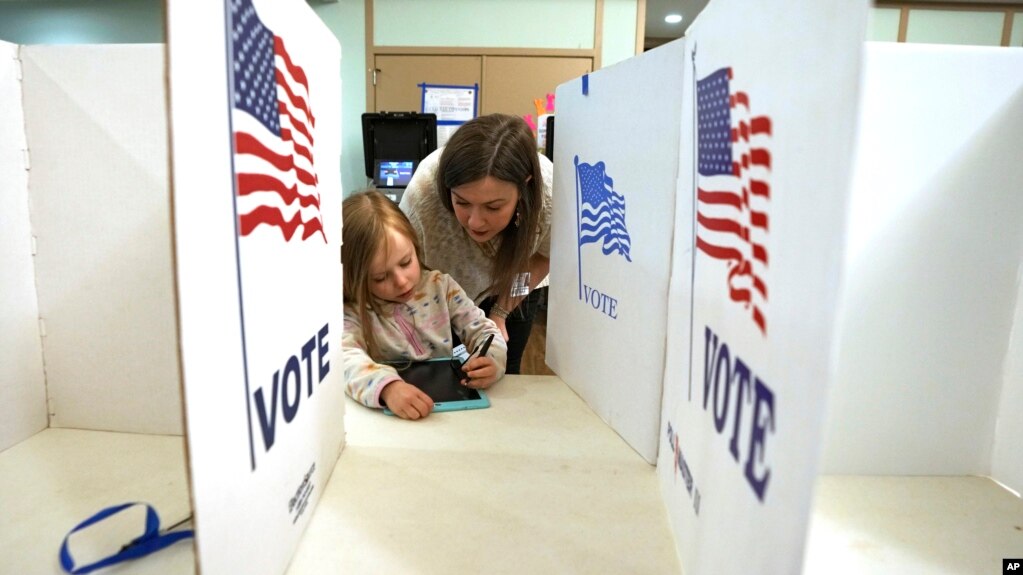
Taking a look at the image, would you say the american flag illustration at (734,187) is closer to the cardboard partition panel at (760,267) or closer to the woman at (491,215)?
the cardboard partition panel at (760,267)

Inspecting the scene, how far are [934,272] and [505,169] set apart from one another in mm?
758

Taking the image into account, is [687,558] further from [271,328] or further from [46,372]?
[46,372]

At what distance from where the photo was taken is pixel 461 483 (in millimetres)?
662

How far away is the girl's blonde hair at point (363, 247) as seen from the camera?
1.07 metres

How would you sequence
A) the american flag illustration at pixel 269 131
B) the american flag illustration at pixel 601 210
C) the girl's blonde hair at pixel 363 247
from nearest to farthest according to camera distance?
the american flag illustration at pixel 269 131 < the american flag illustration at pixel 601 210 < the girl's blonde hair at pixel 363 247

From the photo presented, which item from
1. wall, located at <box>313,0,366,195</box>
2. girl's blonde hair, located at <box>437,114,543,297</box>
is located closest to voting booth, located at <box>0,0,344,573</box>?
girl's blonde hair, located at <box>437,114,543,297</box>

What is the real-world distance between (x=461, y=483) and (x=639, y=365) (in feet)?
0.85

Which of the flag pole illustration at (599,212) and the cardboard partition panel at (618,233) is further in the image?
the flag pole illustration at (599,212)

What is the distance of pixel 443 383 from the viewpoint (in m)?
0.97

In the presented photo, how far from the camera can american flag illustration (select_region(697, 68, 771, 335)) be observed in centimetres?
37

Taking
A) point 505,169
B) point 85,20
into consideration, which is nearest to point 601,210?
point 505,169

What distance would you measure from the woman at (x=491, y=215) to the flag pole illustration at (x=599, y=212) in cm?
33

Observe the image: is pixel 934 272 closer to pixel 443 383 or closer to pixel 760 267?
pixel 760 267

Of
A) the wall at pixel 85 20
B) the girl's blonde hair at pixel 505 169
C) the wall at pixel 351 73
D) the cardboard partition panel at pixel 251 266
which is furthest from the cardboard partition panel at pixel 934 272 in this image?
the wall at pixel 85 20
